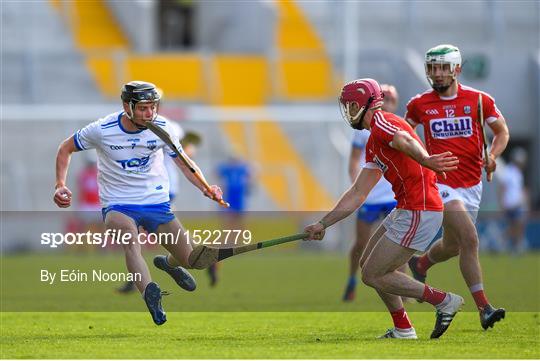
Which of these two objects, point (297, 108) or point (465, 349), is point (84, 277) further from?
point (297, 108)

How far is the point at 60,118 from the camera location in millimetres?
29203

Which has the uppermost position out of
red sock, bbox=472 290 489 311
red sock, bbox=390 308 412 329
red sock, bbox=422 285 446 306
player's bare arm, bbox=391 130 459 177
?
player's bare arm, bbox=391 130 459 177

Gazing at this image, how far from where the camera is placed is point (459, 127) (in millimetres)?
12273

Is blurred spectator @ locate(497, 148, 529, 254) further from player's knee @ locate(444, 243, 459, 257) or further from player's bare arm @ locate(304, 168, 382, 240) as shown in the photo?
player's bare arm @ locate(304, 168, 382, 240)

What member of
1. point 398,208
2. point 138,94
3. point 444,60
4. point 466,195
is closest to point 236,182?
point 466,195

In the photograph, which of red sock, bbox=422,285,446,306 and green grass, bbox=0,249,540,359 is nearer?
green grass, bbox=0,249,540,359

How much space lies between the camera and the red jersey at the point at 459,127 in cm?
1227

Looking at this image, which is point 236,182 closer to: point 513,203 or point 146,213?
point 513,203

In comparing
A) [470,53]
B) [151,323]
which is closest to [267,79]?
[470,53]

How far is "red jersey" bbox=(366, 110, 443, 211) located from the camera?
1039cm

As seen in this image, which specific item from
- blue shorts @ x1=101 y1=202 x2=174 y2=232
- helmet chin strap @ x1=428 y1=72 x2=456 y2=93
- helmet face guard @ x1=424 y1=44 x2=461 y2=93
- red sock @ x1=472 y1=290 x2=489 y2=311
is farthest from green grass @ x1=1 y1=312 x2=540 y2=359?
helmet face guard @ x1=424 y1=44 x2=461 y2=93

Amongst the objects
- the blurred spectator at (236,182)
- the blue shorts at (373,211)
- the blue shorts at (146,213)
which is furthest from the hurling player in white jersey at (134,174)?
the blurred spectator at (236,182)

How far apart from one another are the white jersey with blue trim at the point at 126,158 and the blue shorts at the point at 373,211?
11.0 feet

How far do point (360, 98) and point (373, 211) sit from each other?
440 centimetres
